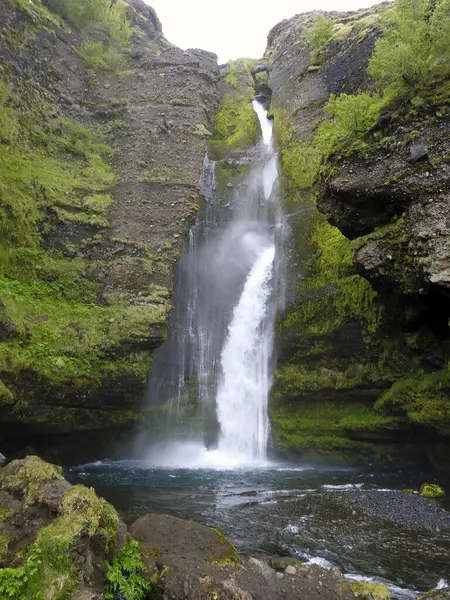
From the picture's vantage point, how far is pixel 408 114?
12820 millimetres

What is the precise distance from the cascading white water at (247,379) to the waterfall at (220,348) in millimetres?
39

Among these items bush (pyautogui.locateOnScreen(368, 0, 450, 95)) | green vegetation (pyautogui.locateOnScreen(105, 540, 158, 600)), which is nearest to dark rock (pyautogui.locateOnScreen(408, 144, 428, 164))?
bush (pyautogui.locateOnScreen(368, 0, 450, 95))

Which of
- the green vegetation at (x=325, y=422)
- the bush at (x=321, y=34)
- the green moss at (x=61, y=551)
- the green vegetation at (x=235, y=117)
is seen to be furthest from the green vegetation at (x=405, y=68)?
the bush at (x=321, y=34)

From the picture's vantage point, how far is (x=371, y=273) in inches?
512

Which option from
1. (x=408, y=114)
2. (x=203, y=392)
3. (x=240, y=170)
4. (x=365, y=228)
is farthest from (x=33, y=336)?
(x=240, y=170)

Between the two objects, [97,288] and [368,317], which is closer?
[368,317]

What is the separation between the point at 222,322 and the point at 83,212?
7760 millimetres

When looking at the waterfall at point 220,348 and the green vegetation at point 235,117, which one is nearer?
the waterfall at point 220,348

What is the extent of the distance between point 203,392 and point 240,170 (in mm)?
12872

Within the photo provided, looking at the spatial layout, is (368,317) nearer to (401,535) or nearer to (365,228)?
(365,228)

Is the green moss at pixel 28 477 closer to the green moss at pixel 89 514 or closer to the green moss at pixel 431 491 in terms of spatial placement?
the green moss at pixel 89 514

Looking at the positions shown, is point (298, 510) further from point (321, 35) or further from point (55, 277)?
point (321, 35)

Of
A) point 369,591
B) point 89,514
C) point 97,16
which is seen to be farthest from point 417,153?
point 97,16

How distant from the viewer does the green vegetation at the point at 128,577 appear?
5398 millimetres
